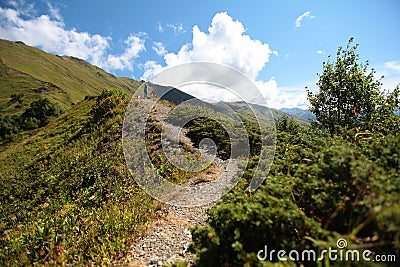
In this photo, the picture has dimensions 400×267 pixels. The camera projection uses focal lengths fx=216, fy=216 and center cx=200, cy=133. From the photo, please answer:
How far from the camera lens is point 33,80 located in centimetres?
13975

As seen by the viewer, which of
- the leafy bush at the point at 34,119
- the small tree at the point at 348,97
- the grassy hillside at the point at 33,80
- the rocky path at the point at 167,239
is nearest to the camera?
the rocky path at the point at 167,239

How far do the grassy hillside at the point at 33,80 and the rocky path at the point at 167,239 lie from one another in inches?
4694

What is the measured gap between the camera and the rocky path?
5.25 meters

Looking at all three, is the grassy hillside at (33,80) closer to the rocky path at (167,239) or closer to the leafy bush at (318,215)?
the rocky path at (167,239)

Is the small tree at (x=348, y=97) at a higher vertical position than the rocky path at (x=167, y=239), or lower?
higher

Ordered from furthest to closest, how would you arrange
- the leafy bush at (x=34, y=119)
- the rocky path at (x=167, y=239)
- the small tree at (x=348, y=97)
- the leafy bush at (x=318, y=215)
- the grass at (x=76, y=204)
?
the leafy bush at (x=34, y=119), the small tree at (x=348, y=97), the grass at (x=76, y=204), the rocky path at (x=167, y=239), the leafy bush at (x=318, y=215)

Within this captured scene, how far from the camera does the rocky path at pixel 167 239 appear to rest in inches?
207

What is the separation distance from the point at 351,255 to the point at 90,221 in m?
7.10

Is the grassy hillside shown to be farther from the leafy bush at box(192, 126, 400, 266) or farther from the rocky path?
the leafy bush at box(192, 126, 400, 266)

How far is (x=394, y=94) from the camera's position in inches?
492

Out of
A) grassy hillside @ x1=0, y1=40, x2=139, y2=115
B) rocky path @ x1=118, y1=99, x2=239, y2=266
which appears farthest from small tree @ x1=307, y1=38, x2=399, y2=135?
grassy hillside @ x1=0, y1=40, x2=139, y2=115

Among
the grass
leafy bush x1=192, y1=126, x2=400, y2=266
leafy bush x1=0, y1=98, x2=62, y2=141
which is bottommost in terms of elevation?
the grass

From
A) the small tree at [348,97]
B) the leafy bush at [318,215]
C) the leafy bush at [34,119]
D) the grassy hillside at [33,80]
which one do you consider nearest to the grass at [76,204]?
the leafy bush at [318,215]

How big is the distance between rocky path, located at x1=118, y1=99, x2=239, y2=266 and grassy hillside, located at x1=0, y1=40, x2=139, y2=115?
11922 cm
